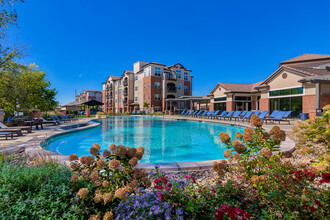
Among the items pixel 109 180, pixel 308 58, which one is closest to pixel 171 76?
pixel 308 58

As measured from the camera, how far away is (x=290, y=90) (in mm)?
Answer: 16625

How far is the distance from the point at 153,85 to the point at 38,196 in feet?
121

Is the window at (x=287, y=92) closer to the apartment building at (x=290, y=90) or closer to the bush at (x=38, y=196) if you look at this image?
the apartment building at (x=290, y=90)

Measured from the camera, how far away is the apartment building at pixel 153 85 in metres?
38.2

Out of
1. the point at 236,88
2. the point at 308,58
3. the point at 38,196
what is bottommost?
the point at 38,196

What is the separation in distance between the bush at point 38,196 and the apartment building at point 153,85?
35160 millimetres

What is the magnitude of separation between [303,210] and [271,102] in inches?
810

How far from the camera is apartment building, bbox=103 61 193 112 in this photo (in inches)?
1505

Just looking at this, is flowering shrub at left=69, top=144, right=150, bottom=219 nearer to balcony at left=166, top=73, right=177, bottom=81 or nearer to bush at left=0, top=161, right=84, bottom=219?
bush at left=0, top=161, right=84, bottom=219

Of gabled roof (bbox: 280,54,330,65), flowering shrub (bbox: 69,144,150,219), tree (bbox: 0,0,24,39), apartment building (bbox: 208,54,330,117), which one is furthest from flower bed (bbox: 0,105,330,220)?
gabled roof (bbox: 280,54,330,65)

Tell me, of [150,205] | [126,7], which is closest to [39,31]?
[126,7]

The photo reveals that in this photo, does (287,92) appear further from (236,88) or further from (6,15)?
(6,15)

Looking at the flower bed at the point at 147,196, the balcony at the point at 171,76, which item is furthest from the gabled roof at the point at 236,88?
A: the flower bed at the point at 147,196

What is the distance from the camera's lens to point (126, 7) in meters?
19.6
